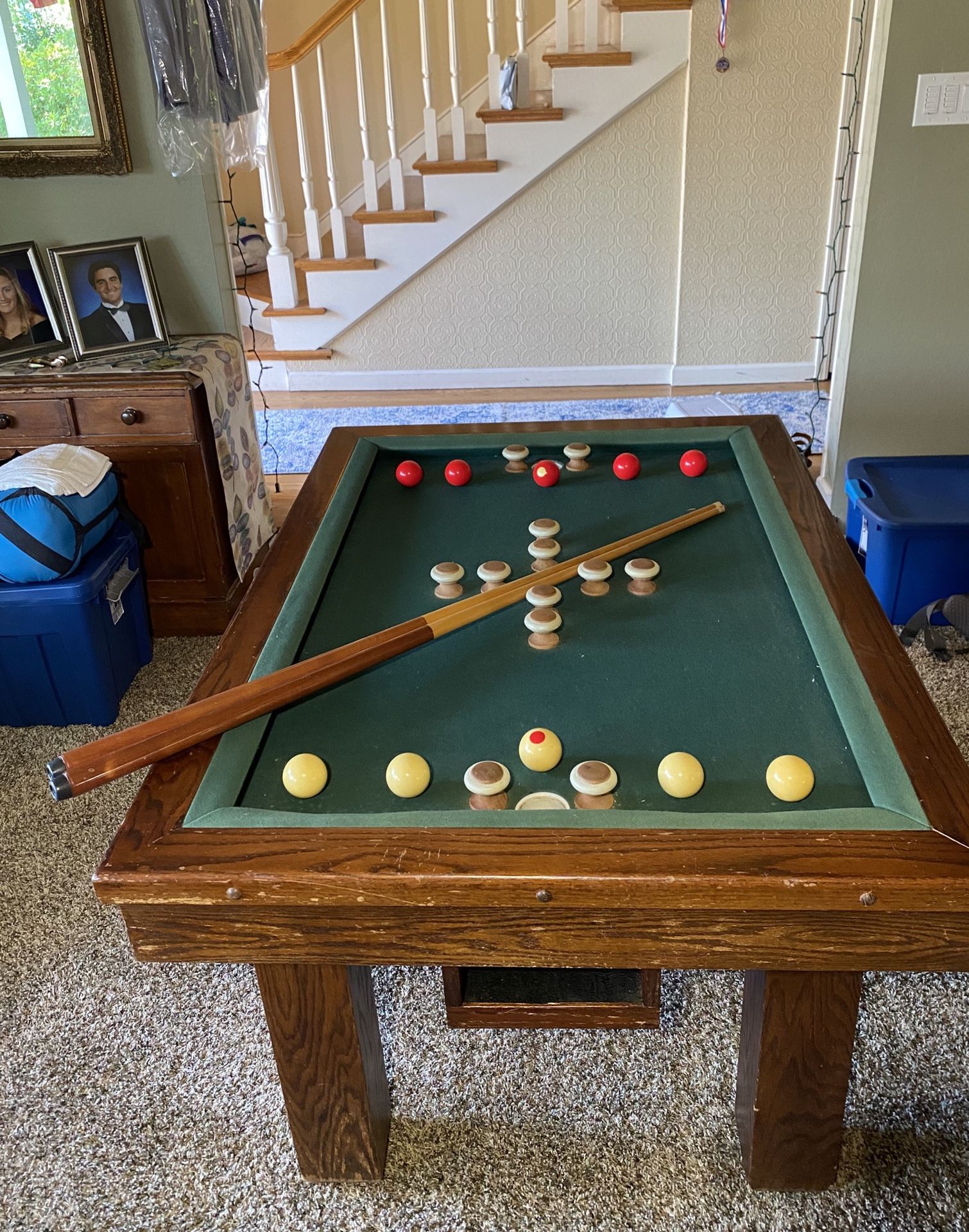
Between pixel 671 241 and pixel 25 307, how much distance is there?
286 centimetres

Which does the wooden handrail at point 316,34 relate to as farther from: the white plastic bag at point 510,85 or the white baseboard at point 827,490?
the white baseboard at point 827,490

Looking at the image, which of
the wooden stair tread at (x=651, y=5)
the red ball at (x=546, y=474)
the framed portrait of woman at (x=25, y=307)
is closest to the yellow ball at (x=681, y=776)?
the red ball at (x=546, y=474)

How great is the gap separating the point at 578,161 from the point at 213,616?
2.81 metres

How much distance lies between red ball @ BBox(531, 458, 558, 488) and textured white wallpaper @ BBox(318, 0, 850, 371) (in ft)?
9.68

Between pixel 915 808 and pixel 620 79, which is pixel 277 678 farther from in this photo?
pixel 620 79

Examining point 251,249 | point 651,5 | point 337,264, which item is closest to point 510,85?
point 651,5

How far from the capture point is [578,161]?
14.9ft

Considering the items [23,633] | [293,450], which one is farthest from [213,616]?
[293,450]

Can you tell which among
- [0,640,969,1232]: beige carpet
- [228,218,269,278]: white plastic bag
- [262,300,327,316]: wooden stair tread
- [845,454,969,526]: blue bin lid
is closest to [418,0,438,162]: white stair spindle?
[262,300,327,316]: wooden stair tread

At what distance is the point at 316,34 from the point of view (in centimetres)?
451

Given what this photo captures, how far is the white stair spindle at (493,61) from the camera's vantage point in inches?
177

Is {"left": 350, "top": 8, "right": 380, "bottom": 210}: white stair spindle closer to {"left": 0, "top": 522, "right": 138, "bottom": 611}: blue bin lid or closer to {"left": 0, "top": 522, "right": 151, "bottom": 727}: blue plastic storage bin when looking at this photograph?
{"left": 0, "top": 522, "right": 151, "bottom": 727}: blue plastic storage bin

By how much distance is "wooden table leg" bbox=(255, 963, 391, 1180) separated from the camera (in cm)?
128

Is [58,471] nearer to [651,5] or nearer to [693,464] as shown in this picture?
[693,464]
